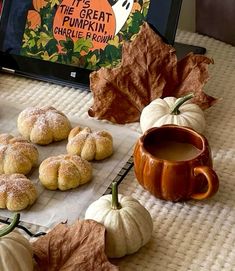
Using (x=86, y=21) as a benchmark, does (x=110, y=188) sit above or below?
below

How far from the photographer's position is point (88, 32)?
116 centimetres

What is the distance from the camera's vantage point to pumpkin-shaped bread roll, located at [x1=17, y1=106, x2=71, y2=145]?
1001 mm

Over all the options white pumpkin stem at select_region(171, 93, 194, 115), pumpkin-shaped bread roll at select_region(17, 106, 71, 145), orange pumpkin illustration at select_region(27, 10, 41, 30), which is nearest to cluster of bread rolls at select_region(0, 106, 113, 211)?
pumpkin-shaped bread roll at select_region(17, 106, 71, 145)

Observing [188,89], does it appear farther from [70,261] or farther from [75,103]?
[70,261]

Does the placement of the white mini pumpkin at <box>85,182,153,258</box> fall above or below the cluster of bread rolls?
above

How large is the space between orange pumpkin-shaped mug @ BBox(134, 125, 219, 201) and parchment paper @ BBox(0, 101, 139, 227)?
66mm

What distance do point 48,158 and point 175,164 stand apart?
19cm

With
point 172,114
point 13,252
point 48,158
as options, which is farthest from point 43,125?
point 13,252

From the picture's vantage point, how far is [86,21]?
1.16m

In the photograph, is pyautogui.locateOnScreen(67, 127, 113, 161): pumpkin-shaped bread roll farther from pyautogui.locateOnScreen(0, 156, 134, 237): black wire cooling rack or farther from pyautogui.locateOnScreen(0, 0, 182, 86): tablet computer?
pyautogui.locateOnScreen(0, 0, 182, 86): tablet computer

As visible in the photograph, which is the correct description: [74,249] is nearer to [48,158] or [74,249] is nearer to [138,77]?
[48,158]

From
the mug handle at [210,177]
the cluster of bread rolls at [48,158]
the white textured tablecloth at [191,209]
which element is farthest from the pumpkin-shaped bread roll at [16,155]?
the mug handle at [210,177]

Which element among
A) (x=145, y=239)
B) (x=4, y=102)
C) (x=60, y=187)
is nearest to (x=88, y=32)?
(x=4, y=102)

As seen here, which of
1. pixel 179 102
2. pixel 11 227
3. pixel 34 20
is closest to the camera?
pixel 11 227
